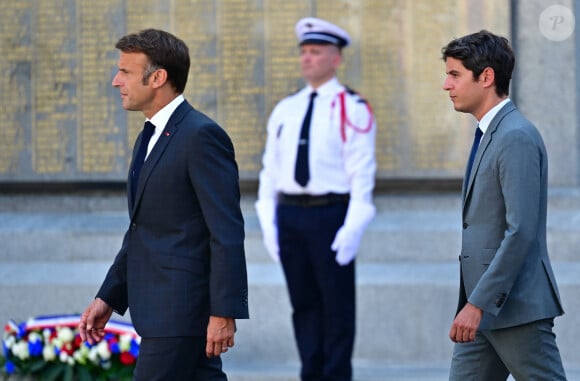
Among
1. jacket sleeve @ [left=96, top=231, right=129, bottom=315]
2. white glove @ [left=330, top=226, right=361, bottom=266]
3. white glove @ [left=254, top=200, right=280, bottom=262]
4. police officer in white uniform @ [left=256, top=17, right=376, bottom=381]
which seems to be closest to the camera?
jacket sleeve @ [left=96, top=231, right=129, bottom=315]

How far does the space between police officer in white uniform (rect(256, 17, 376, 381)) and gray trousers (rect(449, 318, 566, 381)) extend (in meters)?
2.20

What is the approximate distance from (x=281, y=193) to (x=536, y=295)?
2743 mm

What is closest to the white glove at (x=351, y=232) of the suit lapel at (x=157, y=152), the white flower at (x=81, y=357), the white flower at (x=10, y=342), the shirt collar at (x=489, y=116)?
the white flower at (x=81, y=357)

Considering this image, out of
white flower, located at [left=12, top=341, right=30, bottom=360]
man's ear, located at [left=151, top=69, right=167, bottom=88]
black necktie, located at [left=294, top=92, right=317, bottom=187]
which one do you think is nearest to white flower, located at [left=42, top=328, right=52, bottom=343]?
white flower, located at [left=12, top=341, right=30, bottom=360]

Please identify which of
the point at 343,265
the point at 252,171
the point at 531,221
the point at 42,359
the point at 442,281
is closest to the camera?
the point at 531,221

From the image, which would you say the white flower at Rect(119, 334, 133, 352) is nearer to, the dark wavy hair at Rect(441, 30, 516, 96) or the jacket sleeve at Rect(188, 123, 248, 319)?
the jacket sleeve at Rect(188, 123, 248, 319)

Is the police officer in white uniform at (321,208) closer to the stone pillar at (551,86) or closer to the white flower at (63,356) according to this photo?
the white flower at (63,356)

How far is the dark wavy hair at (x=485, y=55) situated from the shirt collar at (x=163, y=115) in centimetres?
93

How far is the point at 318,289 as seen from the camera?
618 centimetres

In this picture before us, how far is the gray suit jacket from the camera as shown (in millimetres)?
3547

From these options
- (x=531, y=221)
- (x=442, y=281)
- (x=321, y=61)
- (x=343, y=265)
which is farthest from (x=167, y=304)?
(x=442, y=281)

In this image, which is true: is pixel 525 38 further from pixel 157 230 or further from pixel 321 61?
pixel 157 230

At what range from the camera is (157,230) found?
12.1 feet

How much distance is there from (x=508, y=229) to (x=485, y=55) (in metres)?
0.59
